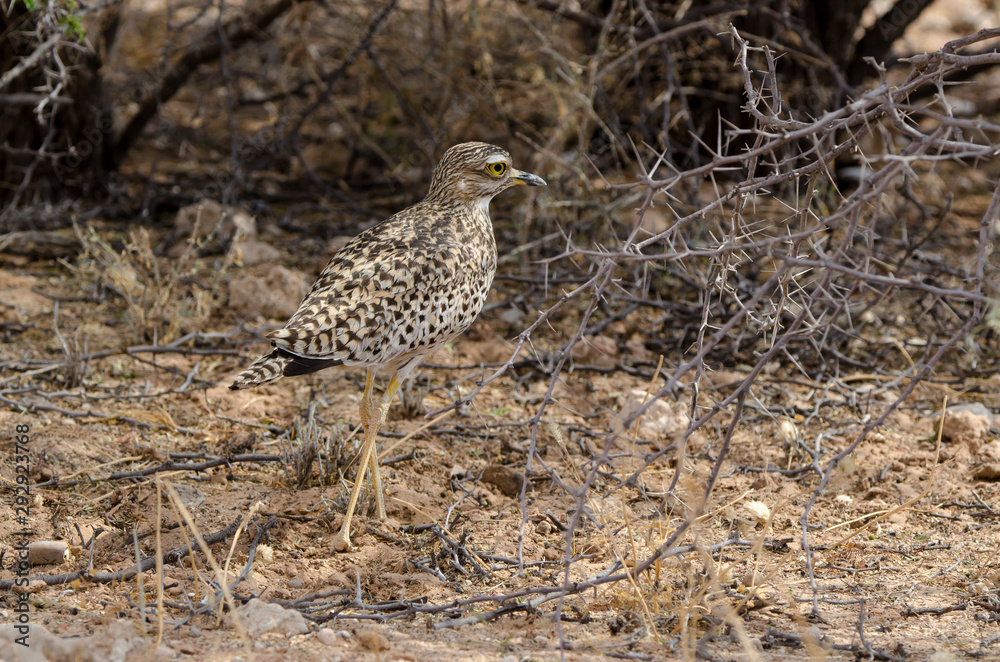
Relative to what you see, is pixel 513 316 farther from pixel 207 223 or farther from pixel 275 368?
pixel 275 368

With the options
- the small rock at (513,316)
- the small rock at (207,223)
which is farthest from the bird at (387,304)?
the small rock at (207,223)

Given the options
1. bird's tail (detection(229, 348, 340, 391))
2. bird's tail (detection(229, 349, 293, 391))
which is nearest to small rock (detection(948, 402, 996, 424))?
bird's tail (detection(229, 348, 340, 391))

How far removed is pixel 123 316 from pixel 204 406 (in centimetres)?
88

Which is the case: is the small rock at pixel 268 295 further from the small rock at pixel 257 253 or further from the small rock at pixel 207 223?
the small rock at pixel 207 223

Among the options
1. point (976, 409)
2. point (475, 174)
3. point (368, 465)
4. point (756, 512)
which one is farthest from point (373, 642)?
point (976, 409)

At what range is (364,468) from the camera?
3271 millimetres

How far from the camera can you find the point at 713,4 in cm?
561

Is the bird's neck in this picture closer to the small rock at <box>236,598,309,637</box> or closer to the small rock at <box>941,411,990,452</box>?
the small rock at <box>236,598,309,637</box>

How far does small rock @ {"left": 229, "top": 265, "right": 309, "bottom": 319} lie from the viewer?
5.01 meters

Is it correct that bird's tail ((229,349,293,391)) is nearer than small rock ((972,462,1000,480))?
Yes

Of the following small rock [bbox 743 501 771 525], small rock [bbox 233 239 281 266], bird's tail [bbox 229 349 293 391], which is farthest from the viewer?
small rock [bbox 233 239 281 266]

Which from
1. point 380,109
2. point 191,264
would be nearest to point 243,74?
point 380,109

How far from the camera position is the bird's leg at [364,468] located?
314cm

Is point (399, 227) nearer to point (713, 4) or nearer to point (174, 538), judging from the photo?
point (174, 538)
